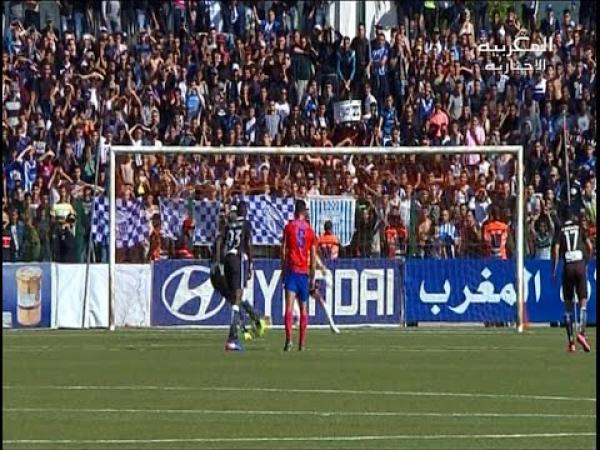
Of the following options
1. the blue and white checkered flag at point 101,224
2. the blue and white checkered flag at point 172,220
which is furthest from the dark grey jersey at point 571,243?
the blue and white checkered flag at point 101,224

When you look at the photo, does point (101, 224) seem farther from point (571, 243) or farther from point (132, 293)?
point (571, 243)

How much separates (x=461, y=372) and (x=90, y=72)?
20749mm

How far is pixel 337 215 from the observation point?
34969 millimetres

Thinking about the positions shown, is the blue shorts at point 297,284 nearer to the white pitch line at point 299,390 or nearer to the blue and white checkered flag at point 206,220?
the blue and white checkered flag at point 206,220

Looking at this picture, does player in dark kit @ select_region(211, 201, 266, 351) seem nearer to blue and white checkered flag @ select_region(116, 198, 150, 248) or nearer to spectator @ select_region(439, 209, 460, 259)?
blue and white checkered flag @ select_region(116, 198, 150, 248)

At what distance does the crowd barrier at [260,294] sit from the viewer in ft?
113

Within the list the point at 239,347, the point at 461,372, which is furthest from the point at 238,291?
the point at 461,372

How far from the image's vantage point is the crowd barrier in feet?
113

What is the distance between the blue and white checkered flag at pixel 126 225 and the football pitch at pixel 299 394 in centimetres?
444

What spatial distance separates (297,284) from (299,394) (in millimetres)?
8259

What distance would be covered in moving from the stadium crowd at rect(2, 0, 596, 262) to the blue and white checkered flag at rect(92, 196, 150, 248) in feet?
0.57

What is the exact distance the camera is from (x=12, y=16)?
1793 inches

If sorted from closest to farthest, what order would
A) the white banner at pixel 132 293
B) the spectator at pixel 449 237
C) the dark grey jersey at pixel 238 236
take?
the dark grey jersey at pixel 238 236, the white banner at pixel 132 293, the spectator at pixel 449 237

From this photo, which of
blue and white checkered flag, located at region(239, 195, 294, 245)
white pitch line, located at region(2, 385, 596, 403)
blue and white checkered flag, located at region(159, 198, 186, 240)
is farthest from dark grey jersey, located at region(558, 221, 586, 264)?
white pitch line, located at region(2, 385, 596, 403)
